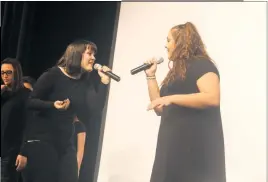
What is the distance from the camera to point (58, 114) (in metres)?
1.61

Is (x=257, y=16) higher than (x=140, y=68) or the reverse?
higher

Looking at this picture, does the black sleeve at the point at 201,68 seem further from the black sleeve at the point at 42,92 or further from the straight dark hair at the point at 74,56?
the black sleeve at the point at 42,92

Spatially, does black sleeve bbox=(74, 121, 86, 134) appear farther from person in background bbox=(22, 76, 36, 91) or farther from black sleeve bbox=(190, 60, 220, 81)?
black sleeve bbox=(190, 60, 220, 81)

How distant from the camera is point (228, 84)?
4.91 ft

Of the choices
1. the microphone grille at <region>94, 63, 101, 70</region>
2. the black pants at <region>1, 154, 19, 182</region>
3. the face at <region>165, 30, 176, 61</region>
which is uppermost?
the face at <region>165, 30, 176, 61</region>

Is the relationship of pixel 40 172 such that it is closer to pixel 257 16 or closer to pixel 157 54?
pixel 157 54

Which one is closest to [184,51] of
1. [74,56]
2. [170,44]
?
[170,44]

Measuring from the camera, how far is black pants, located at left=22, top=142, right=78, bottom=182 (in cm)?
157

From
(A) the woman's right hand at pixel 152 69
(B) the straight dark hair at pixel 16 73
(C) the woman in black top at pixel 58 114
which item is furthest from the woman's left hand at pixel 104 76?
(B) the straight dark hair at pixel 16 73

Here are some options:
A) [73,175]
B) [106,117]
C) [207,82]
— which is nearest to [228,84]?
[207,82]

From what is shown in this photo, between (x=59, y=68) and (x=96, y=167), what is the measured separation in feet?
1.61

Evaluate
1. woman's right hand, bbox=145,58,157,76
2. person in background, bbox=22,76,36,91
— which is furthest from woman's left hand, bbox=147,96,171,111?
person in background, bbox=22,76,36,91

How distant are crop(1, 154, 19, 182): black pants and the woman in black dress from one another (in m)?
0.65

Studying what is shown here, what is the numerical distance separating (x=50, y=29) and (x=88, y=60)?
0.86 feet
